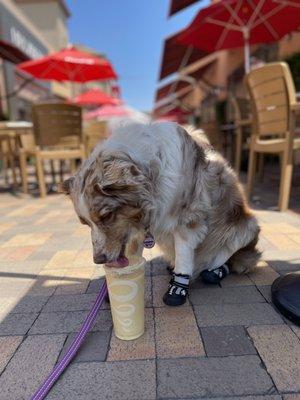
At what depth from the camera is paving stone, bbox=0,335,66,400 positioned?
4.69 feet

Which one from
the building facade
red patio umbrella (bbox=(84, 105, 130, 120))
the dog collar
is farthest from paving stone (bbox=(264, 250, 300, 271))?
red patio umbrella (bbox=(84, 105, 130, 120))

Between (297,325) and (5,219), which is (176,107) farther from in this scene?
(297,325)

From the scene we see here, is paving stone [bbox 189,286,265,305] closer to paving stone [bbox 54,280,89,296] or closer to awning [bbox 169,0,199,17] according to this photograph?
paving stone [bbox 54,280,89,296]

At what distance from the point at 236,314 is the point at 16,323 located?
4.01 feet

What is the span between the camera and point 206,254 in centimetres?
229

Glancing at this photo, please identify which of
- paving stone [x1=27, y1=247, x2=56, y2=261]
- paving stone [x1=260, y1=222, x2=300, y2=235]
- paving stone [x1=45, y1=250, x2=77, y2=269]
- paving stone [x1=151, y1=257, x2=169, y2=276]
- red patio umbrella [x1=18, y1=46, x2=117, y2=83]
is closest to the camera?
paving stone [x1=151, y1=257, x2=169, y2=276]

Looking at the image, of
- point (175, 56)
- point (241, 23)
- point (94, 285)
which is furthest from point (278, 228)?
→ point (175, 56)

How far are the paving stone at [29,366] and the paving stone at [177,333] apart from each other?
1.64ft

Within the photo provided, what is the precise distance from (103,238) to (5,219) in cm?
339

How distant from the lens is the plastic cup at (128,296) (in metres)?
1.62

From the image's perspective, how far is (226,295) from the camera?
2.14 metres

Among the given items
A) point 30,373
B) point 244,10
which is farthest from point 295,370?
point 244,10

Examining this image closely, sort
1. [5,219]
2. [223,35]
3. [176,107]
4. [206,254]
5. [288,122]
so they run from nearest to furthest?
[206,254] → [288,122] → [5,219] → [223,35] → [176,107]

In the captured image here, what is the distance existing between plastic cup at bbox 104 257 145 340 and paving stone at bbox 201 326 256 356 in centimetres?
34
